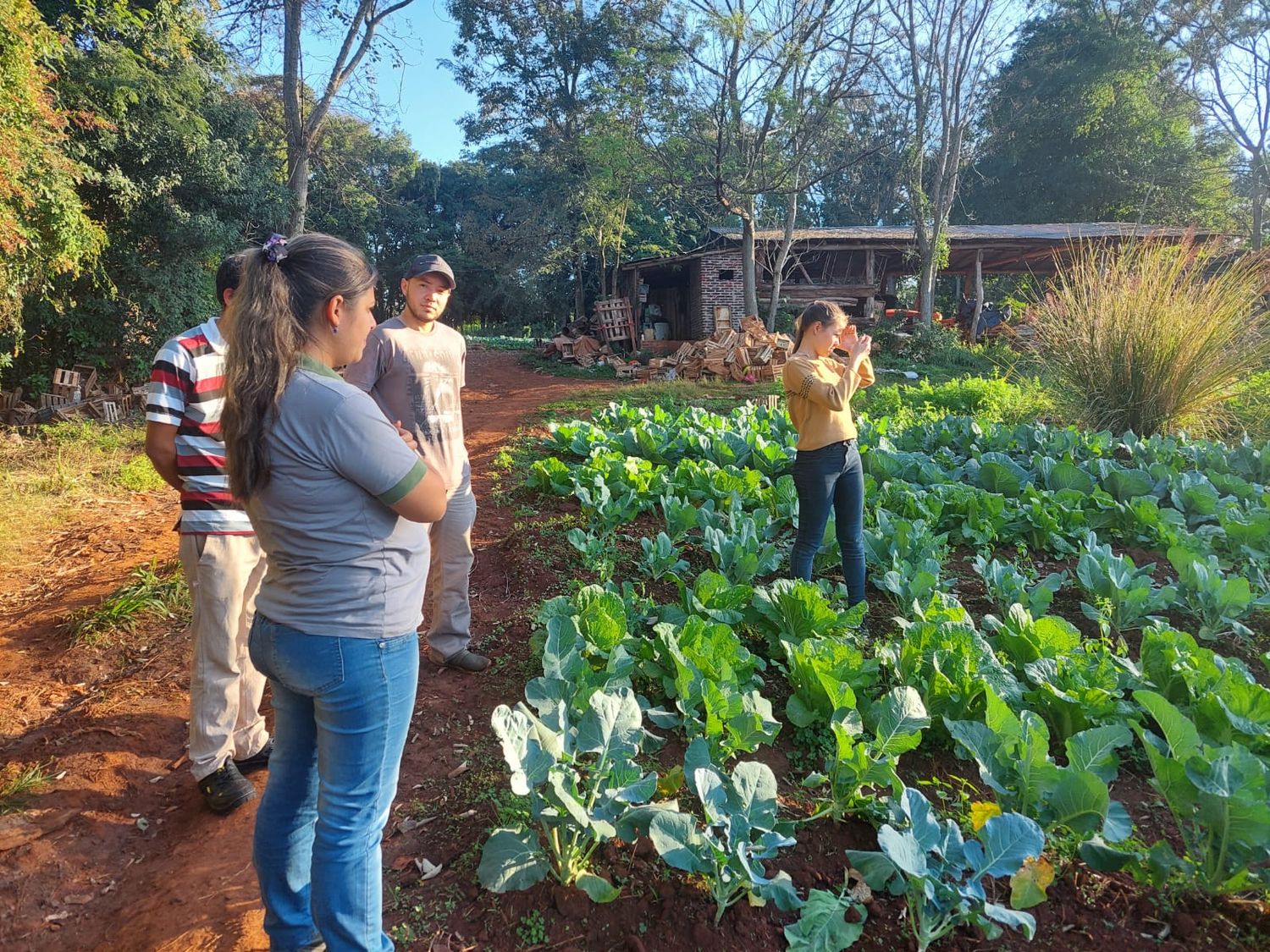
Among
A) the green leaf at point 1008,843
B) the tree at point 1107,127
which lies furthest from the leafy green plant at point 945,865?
the tree at point 1107,127

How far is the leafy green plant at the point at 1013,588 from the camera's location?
11.5ft

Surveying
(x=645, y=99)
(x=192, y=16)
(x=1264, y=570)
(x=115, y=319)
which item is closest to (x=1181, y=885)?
(x=1264, y=570)

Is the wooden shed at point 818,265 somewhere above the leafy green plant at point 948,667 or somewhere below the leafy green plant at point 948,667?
above

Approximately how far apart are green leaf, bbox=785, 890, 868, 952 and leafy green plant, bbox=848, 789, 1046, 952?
0.58 feet

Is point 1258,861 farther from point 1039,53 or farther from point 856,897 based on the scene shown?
point 1039,53

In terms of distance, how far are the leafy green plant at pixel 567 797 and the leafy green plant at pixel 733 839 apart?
12 cm

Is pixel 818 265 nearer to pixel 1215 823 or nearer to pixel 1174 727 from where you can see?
pixel 1174 727

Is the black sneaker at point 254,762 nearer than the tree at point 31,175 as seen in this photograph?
Yes

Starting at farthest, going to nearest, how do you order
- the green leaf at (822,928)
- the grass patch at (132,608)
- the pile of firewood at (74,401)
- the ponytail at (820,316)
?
the pile of firewood at (74,401)
the grass patch at (132,608)
the ponytail at (820,316)
the green leaf at (822,928)

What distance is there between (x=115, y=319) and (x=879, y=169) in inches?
1340

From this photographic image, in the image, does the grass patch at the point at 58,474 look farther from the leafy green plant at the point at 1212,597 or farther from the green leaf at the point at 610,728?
the leafy green plant at the point at 1212,597

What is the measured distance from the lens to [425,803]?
8.11ft

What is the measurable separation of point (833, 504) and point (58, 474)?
24.7 feet

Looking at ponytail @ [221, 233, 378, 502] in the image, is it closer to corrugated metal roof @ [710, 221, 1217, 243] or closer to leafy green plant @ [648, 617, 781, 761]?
leafy green plant @ [648, 617, 781, 761]
